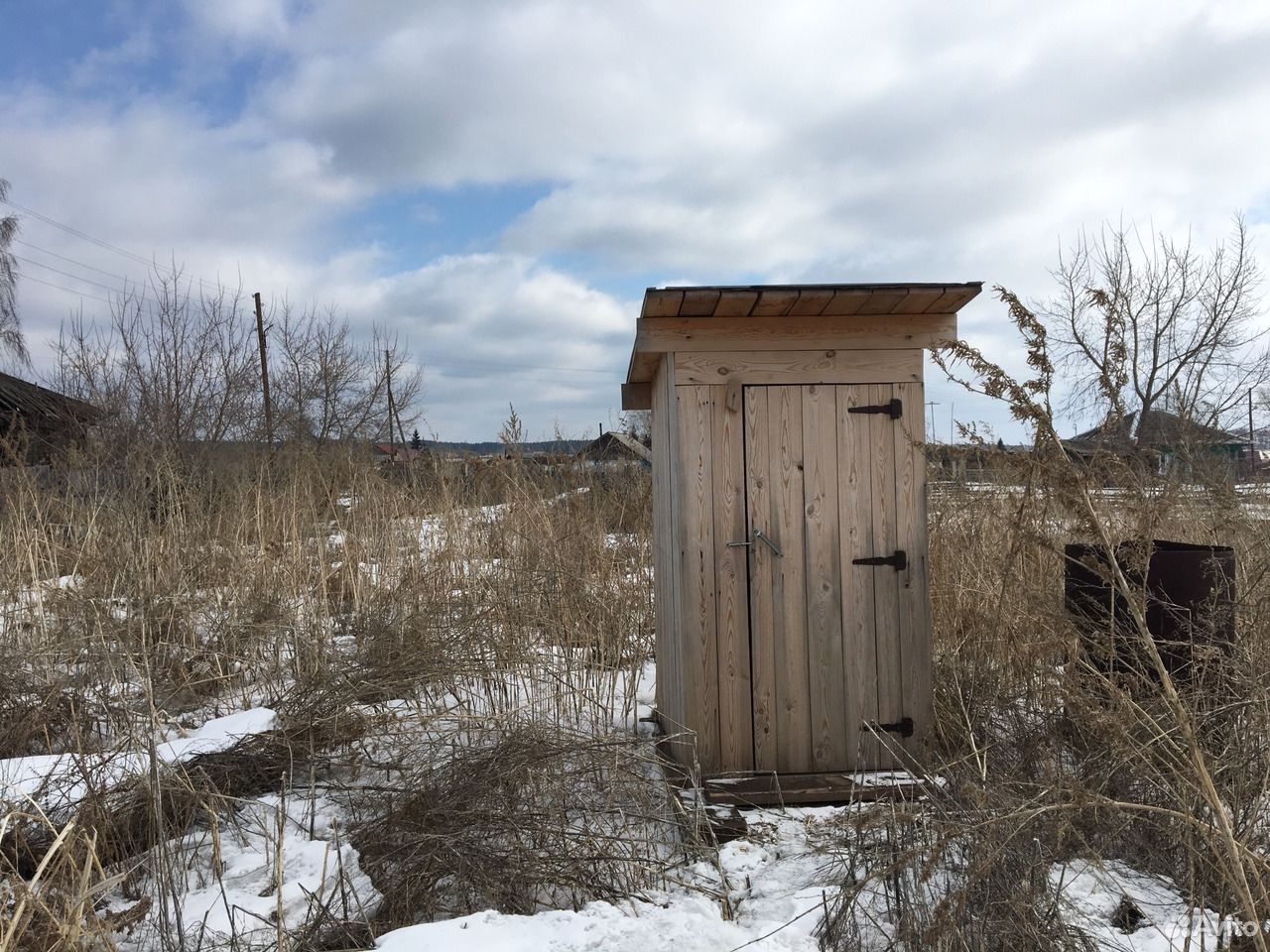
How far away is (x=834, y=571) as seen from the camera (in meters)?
4.07

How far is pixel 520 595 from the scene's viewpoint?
5188 mm

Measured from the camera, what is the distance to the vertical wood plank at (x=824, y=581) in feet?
13.3

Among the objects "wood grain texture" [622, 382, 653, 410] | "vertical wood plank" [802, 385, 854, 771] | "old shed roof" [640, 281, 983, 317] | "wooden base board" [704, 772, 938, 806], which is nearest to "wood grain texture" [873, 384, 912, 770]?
"vertical wood plank" [802, 385, 854, 771]

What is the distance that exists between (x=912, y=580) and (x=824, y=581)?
42 centimetres

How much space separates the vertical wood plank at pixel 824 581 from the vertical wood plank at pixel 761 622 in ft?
0.58

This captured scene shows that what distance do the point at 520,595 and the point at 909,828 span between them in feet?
9.52

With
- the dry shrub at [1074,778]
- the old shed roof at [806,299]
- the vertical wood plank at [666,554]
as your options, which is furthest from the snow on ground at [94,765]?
the old shed roof at [806,299]

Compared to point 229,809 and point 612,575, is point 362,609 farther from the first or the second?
→ point 229,809

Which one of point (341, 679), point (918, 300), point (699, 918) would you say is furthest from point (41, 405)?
point (699, 918)

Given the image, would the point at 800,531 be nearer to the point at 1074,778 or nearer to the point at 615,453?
the point at 1074,778

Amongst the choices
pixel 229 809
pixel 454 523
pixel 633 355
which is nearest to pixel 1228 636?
pixel 633 355

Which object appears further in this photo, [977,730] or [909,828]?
[977,730]

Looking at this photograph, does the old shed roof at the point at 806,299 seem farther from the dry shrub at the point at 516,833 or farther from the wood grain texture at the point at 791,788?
the wood grain texture at the point at 791,788

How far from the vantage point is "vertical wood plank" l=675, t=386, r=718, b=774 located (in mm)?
4008
